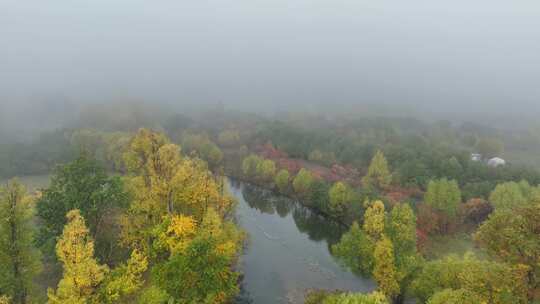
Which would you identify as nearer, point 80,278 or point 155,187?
point 80,278

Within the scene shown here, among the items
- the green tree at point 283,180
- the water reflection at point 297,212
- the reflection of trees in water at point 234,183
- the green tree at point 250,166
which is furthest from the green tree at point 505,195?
the reflection of trees in water at point 234,183

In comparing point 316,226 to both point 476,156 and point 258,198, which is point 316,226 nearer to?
point 258,198

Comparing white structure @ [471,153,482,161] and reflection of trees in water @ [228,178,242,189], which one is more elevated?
white structure @ [471,153,482,161]

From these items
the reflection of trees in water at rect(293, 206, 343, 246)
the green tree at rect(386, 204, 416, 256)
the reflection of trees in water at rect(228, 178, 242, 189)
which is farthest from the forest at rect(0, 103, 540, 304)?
the reflection of trees in water at rect(228, 178, 242, 189)

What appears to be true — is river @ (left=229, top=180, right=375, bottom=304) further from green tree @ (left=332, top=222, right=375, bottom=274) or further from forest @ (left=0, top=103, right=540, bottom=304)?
green tree @ (left=332, top=222, right=375, bottom=274)

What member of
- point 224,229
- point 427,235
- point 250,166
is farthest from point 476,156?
point 224,229

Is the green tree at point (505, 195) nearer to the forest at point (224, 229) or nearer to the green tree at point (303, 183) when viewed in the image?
the forest at point (224, 229)
